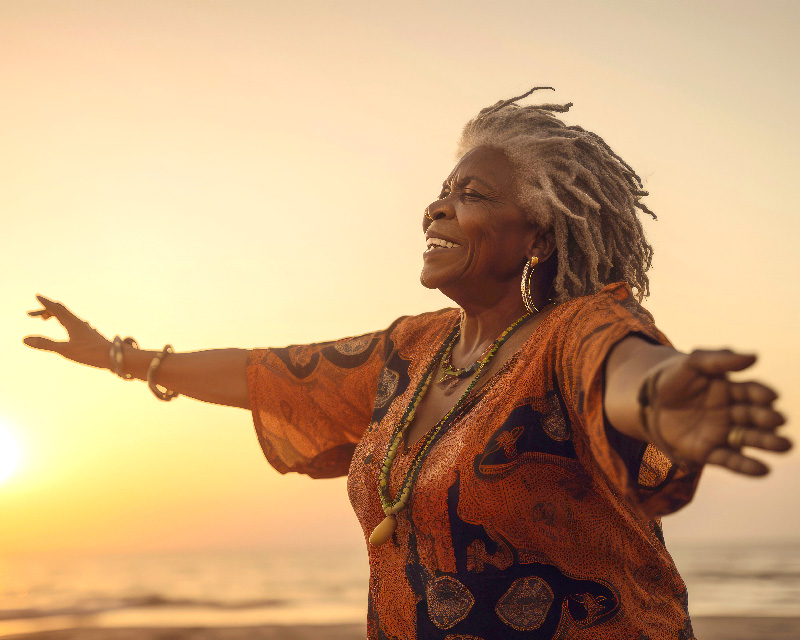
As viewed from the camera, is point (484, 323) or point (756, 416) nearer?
point (756, 416)

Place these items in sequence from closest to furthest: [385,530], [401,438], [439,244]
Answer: [385,530] → [401,438] → [439,244]

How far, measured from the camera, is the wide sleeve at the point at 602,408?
197 centimetres

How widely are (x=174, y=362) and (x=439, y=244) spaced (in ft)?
4.42

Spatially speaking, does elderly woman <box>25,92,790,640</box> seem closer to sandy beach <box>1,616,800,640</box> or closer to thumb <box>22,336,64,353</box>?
thumb <box>22,336,64,353</box>

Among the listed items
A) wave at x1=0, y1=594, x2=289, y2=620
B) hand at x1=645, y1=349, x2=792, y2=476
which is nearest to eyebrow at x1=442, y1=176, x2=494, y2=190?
hand at x1=645, y1=349, x2=792, y2=476

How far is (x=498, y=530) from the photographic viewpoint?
2.34 m

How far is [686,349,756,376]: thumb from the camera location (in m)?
1.43

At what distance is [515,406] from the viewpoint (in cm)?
243

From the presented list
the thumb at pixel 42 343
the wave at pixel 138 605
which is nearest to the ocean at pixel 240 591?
the wave at pixel 138 605

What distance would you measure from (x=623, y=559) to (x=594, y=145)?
1520 mm

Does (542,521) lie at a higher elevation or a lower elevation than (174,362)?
lower

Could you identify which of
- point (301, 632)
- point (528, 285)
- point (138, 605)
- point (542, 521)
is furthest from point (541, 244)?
point (138, 605)

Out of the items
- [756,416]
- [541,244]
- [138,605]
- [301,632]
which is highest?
[541,244]

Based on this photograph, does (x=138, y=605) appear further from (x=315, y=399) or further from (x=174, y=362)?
(x=315, y=399)
